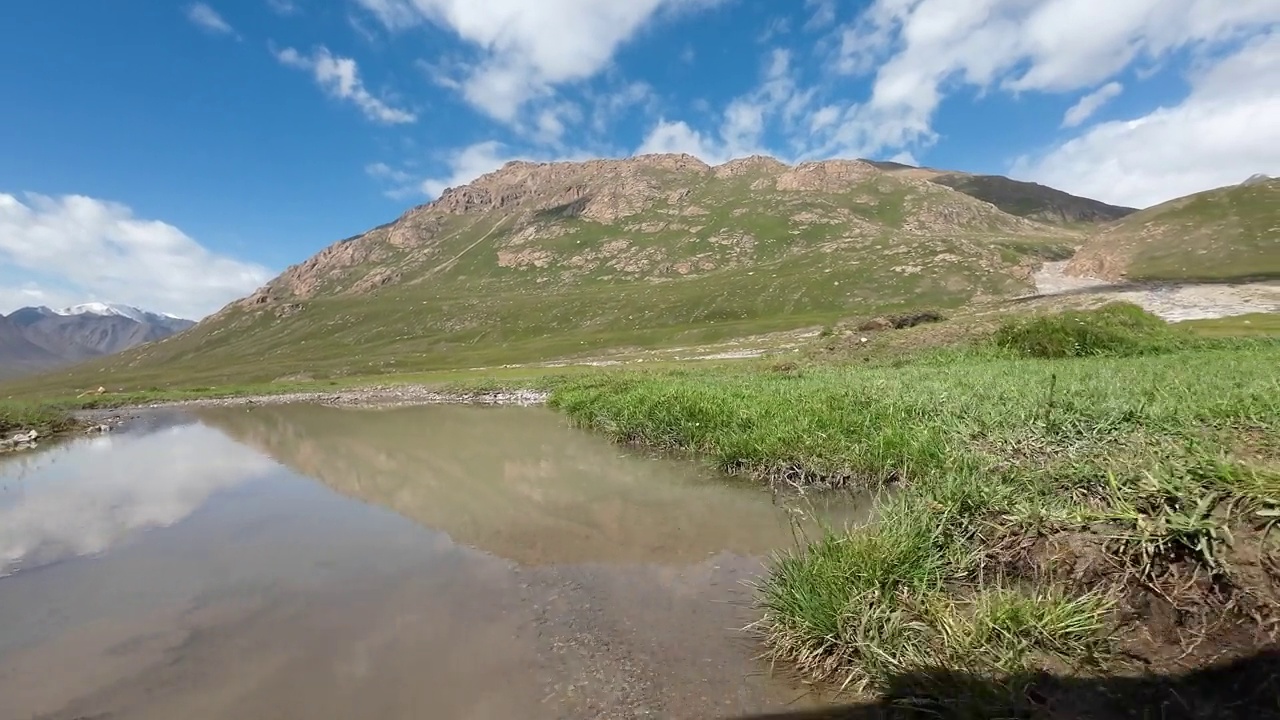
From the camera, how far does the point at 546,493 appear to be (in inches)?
627

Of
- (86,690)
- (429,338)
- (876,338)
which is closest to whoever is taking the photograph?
(86,690)

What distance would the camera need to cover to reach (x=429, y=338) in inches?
6432

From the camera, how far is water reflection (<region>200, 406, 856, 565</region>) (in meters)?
11.5

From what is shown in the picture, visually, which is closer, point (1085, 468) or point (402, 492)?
point (1085, 468)

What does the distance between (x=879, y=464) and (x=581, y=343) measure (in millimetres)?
100916

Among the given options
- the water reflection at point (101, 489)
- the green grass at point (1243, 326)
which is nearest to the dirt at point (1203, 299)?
the green grass at point (1243, 326)

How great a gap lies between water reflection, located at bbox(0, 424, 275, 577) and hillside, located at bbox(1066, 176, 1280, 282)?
10494 centimetres

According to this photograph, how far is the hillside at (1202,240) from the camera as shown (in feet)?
294

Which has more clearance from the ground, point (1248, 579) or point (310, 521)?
point (1248, 579)

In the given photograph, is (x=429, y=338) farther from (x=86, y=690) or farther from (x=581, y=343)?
(x=86, y=690)

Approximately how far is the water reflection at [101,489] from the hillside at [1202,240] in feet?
344

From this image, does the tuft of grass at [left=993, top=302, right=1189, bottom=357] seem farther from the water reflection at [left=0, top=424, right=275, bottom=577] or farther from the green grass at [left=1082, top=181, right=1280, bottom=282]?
the green grass at [left=1082, top=181, right=1280, bottom=282]

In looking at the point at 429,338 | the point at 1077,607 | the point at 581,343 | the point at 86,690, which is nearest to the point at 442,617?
the point at 86,690

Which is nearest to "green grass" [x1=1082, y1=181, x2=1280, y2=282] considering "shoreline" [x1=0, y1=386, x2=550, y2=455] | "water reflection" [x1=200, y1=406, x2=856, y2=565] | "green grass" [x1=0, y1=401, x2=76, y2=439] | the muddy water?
"shoreline" [x1=0, y1=386, x2=550, y2=455]
